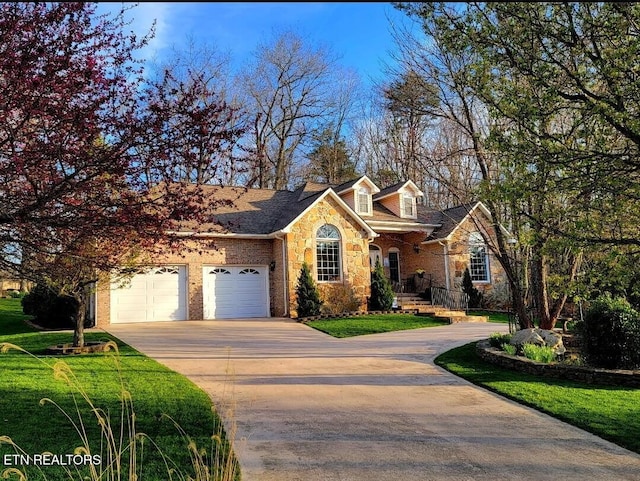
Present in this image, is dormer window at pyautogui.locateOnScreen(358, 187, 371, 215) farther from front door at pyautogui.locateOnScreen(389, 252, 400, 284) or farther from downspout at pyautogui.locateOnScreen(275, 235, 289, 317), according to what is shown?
downspout at pyautogui.locateOnScreen(275, 235, 289, 317)

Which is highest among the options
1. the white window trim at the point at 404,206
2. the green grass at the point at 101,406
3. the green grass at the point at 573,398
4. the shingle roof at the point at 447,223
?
the white window trim at the point at 404,206

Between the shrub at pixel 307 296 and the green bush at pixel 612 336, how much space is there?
33.5 ft

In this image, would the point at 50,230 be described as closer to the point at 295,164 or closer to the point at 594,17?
the point at 594,17

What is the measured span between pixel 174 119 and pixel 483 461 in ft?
14.6

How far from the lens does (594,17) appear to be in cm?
501

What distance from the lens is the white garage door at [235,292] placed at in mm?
18438

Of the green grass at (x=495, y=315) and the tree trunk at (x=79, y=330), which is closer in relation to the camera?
the tree trunk at (x=79, y=330)

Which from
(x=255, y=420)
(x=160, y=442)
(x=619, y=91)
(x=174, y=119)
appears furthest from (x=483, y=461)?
(x=174, y=119)

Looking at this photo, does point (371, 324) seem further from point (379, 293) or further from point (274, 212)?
point (274, 212)

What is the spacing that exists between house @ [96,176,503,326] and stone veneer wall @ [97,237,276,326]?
0.04 m

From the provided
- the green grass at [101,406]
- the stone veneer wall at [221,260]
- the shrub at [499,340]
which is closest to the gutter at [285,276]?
the stone veneer wall at [221,260]

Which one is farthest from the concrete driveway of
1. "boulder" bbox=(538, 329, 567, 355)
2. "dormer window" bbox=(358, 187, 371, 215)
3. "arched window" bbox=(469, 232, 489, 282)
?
"arched window" bbox=(469, 232, 489, 282)

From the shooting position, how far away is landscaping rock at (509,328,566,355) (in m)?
10.3

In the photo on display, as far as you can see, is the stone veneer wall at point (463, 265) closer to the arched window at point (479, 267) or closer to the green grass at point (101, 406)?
the arched window at point (479, 267)
